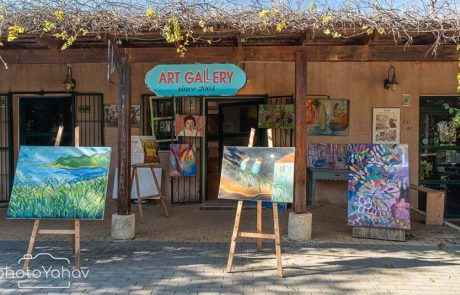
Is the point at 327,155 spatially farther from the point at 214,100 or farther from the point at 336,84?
the point at 214,100

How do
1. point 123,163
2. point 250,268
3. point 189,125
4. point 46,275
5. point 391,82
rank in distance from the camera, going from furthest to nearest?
point 189,125 < point 391,82 < point 123,163 < point 250,268 < point 46,275

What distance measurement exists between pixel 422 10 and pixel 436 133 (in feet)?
12.6

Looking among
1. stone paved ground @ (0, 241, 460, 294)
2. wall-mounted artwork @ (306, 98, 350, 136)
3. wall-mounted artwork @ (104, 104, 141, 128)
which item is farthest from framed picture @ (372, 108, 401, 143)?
wall-mounted artwork @ (104, 104, 141, 128)

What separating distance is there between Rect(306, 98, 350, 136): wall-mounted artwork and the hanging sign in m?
3.05

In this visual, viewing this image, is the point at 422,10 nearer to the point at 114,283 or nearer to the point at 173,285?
the point at 173,285

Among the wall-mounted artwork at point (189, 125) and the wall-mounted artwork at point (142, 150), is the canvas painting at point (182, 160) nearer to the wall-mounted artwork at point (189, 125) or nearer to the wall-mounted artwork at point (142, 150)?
the wall-mounted artwork at point (189, 125)

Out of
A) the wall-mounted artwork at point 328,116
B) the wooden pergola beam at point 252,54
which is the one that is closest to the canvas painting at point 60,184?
the wooden pergola beam at point 252,54

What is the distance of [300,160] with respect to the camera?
634 cm

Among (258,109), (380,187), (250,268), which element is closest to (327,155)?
(258,109)

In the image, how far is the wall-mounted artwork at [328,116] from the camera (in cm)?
888

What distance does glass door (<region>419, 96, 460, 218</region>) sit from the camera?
875 centimetres

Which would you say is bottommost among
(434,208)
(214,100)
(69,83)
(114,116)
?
(434,208)

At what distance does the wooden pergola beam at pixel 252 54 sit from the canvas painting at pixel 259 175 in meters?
1.73

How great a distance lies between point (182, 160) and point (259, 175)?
12.6 ft
